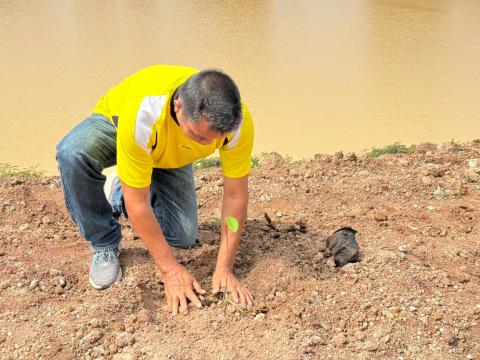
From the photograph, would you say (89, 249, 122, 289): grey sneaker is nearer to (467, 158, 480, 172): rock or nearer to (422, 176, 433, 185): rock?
(422, 176, 433, 185): rock

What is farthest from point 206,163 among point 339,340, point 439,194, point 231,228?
point 339,340

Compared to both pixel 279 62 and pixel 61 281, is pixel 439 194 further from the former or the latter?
pixel 279 62

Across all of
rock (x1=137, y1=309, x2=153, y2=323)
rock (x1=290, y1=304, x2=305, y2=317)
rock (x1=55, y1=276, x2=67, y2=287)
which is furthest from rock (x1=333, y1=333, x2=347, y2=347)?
rock (x1=55, y1=276, x2=67, y2=287)

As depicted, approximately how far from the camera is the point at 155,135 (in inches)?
80.9

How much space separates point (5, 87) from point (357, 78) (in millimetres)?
3541

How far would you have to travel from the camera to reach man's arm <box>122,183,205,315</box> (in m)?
2.15

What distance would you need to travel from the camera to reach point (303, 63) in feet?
20.4

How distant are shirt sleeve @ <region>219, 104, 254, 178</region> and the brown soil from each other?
52cm

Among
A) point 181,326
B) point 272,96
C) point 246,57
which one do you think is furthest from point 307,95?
point 181,326

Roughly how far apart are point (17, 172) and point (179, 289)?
208 centimetres

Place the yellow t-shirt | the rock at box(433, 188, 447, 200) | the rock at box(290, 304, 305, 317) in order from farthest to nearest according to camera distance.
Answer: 1. the rock at box(433, 188, 447, 200)
2. the rock at box(290, 304, 305, 317)
3. the yellow t-shirt

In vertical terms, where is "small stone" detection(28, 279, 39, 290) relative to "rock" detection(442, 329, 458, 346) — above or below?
above

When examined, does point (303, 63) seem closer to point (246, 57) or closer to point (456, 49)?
point (246, 57)

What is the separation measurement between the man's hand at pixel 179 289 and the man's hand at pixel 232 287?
0.08 m
